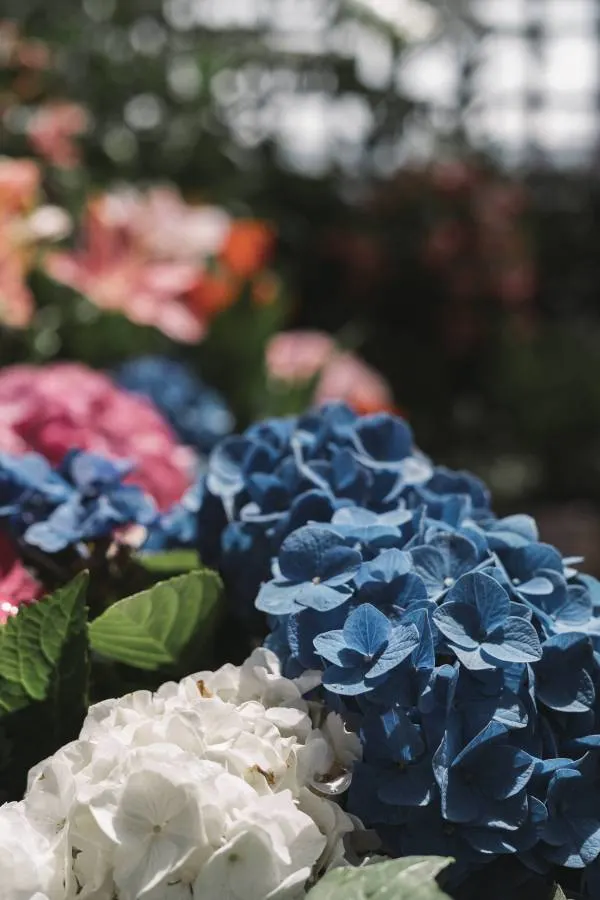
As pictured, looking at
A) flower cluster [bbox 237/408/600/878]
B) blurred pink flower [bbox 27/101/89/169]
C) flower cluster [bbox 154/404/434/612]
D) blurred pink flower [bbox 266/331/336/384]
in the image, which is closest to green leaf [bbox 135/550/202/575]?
flower cluster [bbox 154/404/434/612]

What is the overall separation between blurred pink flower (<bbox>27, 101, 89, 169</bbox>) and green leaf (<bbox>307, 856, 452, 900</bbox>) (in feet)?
5.17

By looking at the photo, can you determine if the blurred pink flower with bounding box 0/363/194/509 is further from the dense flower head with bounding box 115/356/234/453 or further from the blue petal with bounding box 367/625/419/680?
the blue petal with bounding box 367/625/419/680

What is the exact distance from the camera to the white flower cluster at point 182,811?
574mm

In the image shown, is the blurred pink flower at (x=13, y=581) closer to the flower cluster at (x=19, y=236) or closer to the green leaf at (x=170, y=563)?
the green leaf at (x=170, y=563)

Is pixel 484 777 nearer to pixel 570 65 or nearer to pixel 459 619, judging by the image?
pixel 459 619

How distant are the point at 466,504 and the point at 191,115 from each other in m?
1.60

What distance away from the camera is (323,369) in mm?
1679

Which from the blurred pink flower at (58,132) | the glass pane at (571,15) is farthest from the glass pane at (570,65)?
the blurred pink flower at (58,132)

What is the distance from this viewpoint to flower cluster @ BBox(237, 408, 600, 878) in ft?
2.10

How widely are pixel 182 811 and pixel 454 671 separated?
0.17 m

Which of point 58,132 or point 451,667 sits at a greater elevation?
point 58,132

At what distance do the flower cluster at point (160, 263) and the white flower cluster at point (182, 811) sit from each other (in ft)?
3.21

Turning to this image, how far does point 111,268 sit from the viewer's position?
164cm

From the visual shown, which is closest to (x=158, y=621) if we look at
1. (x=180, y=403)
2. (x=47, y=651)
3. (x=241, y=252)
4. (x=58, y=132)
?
(x=47, y=651)
